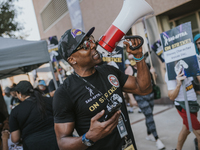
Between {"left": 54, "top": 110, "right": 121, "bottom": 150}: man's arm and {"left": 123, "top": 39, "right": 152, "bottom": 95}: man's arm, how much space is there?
1.85ft

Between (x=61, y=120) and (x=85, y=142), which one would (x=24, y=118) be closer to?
(x=61, y=120)

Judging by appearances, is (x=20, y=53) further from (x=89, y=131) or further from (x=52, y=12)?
(x=52, y=12)

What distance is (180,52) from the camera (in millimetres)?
2734

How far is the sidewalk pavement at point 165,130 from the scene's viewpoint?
3.68m

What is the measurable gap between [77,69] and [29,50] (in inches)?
99.6

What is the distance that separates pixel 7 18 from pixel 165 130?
1288 cm

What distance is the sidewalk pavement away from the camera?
3.68 meters

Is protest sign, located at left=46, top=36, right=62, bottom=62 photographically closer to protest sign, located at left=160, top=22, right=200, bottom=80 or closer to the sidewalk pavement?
the sidewalk pavement

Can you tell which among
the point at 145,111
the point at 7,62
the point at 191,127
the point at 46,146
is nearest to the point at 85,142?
the point at 46,146

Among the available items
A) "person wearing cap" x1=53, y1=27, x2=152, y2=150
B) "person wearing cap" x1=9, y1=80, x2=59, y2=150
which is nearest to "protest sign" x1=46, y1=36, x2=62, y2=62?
"person wearing cap" x1=9, y1=80, x2=59, y2=150

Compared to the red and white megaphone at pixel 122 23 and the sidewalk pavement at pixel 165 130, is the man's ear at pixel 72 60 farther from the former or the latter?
the sidewalk pavement at pixel 165 130

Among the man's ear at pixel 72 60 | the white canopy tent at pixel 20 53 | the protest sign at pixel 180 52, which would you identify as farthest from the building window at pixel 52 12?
the man's ear at pixel 72 60

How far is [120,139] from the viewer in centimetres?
154

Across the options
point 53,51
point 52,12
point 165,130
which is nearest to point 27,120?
point 165,130
